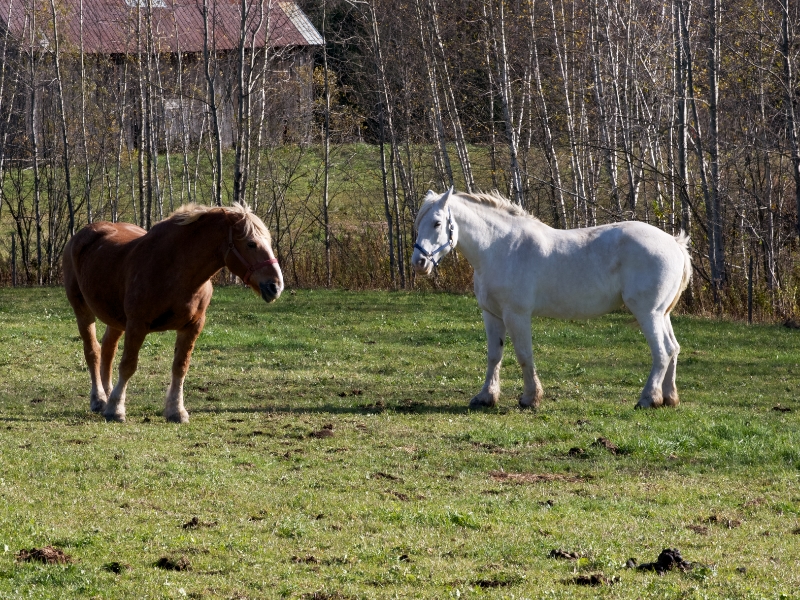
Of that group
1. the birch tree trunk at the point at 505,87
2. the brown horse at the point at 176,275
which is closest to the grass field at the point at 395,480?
the brown horse at the point at 176,275

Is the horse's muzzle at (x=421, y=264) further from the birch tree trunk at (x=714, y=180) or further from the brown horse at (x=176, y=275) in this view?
the birch tree trunk at (x=714, y=180)

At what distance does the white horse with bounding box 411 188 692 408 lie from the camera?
9531 mm

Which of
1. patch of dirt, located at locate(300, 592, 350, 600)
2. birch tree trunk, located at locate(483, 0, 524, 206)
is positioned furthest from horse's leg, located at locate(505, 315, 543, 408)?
birch tree trunk, located at locate(483, 0, 524, 206)

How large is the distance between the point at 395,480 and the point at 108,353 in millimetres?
3945

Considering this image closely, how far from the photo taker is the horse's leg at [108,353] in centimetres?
938

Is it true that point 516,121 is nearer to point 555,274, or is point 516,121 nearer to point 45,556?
point 555,274

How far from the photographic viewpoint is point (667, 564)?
15.9 ft

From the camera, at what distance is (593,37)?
19.3 m

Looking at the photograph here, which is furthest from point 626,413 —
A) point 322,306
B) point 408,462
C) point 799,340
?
point 322,306

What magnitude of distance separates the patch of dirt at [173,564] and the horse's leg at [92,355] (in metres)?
4.67

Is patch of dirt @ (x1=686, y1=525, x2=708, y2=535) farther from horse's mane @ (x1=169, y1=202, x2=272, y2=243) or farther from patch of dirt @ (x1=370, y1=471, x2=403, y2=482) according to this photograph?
horse's mane @ (x1=169, y1=202, x2=272, y2=243)

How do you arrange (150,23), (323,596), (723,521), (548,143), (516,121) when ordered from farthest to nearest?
(150,23), (516,121), (548,143), (723,521), (323,596)

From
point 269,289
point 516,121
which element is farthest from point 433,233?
point 516,121

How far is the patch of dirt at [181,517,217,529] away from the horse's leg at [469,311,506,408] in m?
4.61
